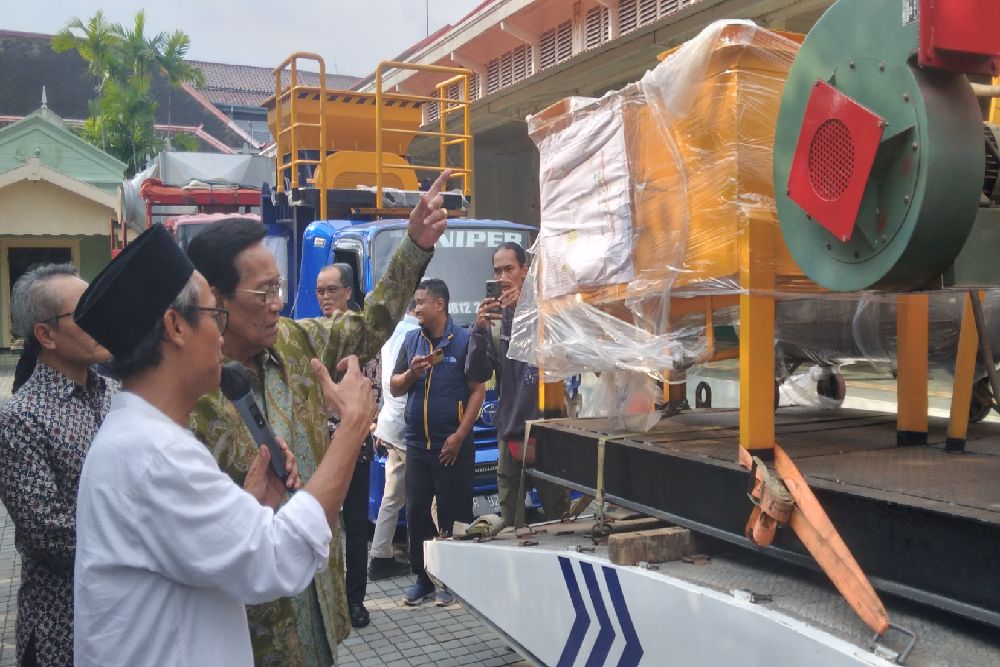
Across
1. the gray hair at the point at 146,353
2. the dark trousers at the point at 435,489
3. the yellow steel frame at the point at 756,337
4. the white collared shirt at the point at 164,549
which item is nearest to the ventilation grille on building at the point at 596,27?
the dark trousers at the point at 435,489

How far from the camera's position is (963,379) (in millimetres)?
2488

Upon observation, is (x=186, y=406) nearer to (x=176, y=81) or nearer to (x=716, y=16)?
(x=716, y=16)

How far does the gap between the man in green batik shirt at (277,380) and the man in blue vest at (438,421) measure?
2.41m

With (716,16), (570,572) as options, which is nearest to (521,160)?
(716,16)

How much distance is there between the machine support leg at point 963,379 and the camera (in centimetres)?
248

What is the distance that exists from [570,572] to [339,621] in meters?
0.68

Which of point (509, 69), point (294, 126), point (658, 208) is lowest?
point (658, 208)

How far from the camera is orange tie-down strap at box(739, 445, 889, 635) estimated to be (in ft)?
5.82

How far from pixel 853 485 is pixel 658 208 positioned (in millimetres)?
998

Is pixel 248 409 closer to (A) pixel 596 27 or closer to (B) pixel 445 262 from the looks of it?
(B) pixel 445 262

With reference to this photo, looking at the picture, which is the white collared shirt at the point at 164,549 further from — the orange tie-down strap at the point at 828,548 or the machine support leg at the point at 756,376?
the machine support leg at the point at 756,376

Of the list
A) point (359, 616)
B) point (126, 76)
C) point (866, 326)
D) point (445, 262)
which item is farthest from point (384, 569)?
point (126, 76)

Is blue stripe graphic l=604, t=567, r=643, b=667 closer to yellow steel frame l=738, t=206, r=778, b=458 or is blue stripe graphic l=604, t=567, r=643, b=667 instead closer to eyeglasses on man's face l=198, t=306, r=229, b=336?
yellow steel frame l=738, t=206, r=778, b=458

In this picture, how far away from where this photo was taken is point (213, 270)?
230 cm
